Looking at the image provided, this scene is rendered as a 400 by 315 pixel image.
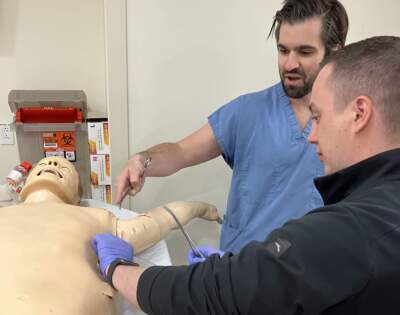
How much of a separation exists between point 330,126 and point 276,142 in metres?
0.56

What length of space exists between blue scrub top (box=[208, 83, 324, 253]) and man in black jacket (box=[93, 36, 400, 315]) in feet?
1.60

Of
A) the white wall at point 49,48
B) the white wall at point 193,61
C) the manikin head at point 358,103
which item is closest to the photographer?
the manikin head at point 358,103

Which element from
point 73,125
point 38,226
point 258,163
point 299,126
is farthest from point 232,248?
point 73,125

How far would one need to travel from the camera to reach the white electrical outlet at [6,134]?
2141 mm

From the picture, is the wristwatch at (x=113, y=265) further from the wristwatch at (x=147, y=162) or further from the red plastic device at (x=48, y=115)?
the red plastic device at (x=48, y=115)

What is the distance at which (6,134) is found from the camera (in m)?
2.15

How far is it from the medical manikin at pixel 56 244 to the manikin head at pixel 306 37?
0.65m

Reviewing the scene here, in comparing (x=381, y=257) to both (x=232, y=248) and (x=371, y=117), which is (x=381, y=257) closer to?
(x=371, y=117)

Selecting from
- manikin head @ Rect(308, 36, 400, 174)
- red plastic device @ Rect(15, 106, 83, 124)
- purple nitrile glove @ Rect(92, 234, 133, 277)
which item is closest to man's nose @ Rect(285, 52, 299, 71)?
manikin head @ Rect(308, 36, 400, 174)

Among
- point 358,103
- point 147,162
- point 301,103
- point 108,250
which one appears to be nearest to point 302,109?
point 301,103

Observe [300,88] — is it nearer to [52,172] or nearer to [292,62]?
[292,62]

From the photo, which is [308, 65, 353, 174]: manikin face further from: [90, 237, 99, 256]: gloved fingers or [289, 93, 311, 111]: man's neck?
[90, 237, 99, 256]: gloved fingers

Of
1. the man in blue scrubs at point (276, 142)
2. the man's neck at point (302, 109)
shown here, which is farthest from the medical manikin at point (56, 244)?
the man's neck at point (302, 109)

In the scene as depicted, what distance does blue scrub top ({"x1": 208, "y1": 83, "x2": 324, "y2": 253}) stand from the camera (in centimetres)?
128
